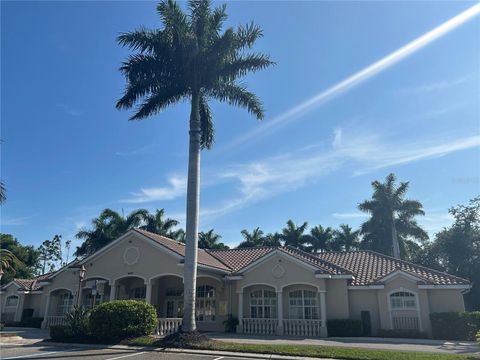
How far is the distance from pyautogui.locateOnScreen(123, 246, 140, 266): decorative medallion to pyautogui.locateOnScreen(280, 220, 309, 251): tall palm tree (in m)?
27.9

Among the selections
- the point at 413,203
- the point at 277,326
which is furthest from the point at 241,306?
the point at 413,203

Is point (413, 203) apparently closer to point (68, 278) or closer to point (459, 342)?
point (459, 342)

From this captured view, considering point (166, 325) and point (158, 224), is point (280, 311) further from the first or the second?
point (158, 224)

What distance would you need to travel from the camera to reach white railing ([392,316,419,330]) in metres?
22.4

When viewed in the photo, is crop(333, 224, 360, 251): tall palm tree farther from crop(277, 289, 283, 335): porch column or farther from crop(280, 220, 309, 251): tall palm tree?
crop(277, 289, 283, 335): porch column

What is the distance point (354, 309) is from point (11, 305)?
1130 inches

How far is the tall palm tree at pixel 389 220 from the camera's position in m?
46.7

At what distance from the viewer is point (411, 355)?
1374cm

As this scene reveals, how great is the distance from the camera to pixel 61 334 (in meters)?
18.2

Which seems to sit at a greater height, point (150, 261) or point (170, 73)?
point (170, 73)

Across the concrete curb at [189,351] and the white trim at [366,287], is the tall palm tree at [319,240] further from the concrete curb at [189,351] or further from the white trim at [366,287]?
the concrete curb at [189,351]

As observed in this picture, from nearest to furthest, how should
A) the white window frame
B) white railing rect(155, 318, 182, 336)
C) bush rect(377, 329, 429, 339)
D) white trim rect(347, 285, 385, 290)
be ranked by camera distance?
1. white railing rect(155, 318, 182, 336)
2. bush rect(377, 329, 429, 339)
3. white trim rect(347, 285, 385, 290)
4. the white window frame

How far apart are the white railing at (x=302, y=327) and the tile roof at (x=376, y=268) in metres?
3.50

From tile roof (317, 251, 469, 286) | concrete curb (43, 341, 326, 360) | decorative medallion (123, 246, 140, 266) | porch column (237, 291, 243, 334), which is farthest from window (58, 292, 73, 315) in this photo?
tile roof (317, 251, 469, 286)
